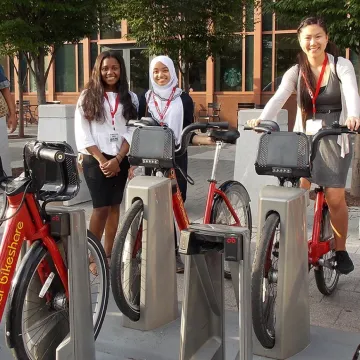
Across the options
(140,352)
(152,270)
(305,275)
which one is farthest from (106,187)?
(305,275)

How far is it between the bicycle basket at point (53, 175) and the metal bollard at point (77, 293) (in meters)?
0.09

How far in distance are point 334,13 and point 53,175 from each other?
5.16m

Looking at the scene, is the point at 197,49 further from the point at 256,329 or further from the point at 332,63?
the point at 256,329

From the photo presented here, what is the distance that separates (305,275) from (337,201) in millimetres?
913

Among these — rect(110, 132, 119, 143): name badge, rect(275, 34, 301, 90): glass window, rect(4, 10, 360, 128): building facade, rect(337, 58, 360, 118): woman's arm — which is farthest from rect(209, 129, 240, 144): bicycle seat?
rect(275, 34, 301, 90): glass window

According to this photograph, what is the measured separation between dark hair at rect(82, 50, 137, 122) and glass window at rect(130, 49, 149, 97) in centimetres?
1655

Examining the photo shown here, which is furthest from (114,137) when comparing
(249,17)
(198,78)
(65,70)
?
(65,70)

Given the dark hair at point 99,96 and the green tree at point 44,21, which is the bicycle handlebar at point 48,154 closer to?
the dark hair at point 99,96

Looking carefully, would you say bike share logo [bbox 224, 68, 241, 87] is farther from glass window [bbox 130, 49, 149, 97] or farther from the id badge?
the id badge

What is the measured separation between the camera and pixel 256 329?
3.42 m

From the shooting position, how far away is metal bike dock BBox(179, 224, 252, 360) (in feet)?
8.53

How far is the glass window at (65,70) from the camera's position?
22984 mm

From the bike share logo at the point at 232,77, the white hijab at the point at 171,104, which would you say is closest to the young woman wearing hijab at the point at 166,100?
the white hijab at the point at 171,104

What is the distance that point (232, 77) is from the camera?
66.0ft
